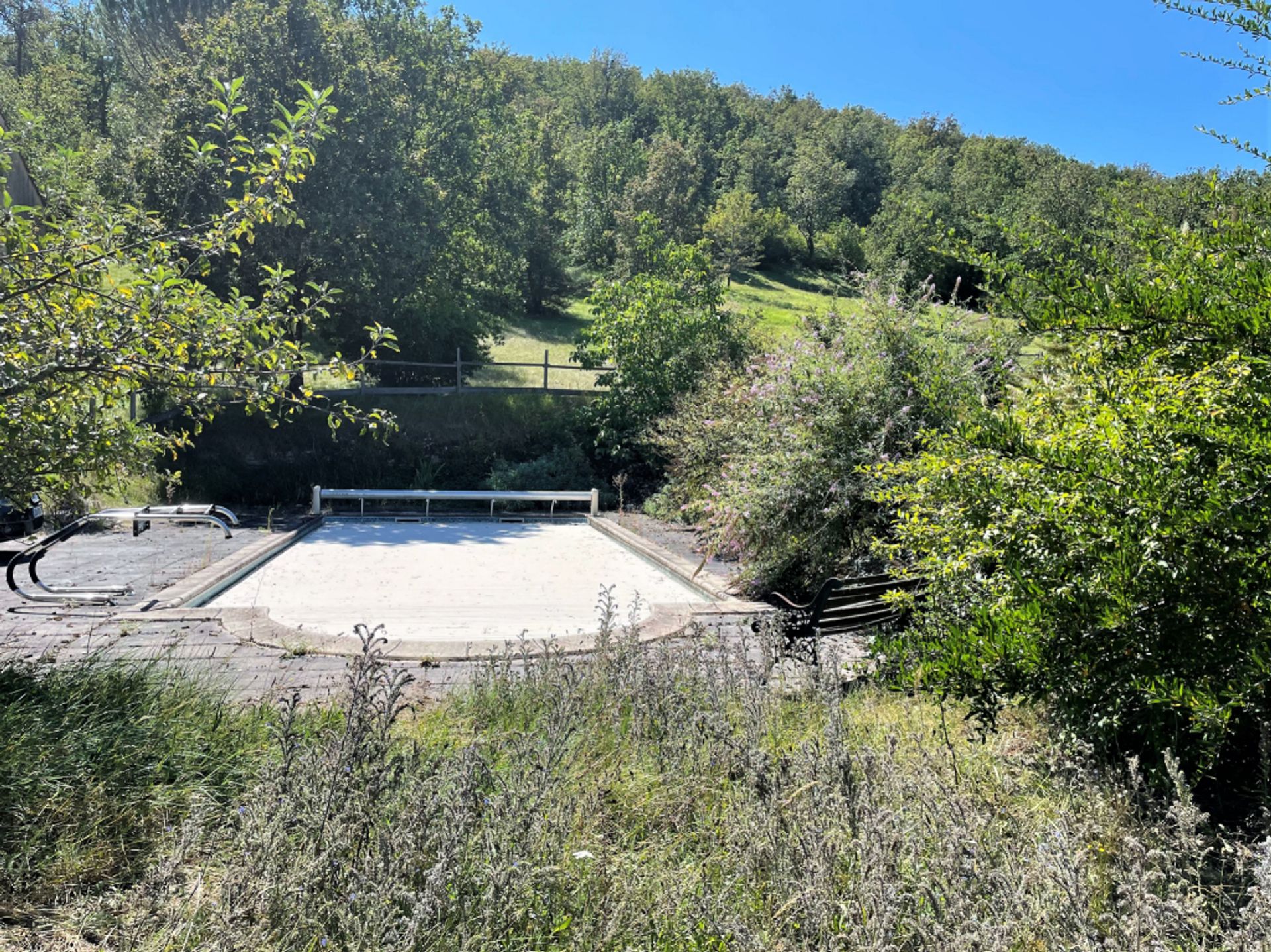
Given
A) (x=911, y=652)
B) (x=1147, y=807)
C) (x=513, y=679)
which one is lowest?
(x=513, y=679)

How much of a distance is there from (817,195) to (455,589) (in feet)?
154

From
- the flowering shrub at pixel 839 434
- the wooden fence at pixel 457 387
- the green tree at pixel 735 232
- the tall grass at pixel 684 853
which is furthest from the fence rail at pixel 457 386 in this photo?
the green tree at pixel 735 232

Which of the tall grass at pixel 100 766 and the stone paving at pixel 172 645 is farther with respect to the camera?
the stone paving at pixel 172 645

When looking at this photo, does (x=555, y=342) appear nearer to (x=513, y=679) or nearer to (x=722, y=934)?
(x=513, y=679)

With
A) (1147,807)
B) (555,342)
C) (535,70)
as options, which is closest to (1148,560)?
(1147,807)

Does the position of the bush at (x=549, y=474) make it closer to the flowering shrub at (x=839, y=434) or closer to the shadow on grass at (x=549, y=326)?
the flowering shrub at (x=839, y=434)

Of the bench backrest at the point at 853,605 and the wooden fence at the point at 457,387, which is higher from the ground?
the bench backrest at the point at 853,605

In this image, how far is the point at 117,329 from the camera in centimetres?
346

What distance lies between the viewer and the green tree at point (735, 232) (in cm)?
3931

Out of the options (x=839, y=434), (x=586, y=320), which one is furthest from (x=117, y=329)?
(x=586, y=320)

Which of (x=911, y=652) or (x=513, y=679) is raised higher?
(x=911, y=652)

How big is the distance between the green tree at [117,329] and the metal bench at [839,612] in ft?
8.14

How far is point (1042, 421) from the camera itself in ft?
12.9

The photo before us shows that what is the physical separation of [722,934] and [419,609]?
5586mm
